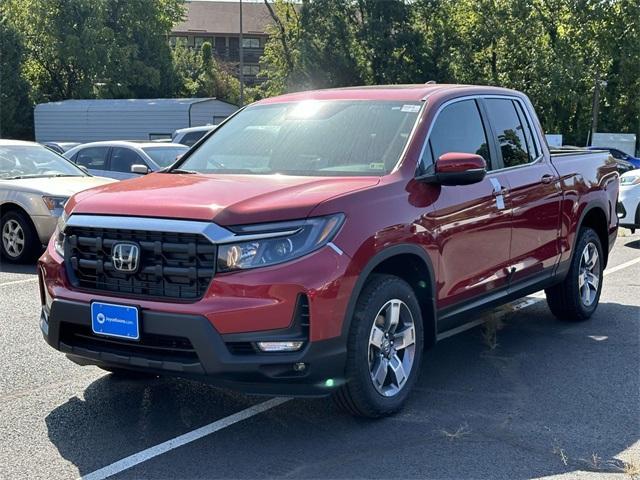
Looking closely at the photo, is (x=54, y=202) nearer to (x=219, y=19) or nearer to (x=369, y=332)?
(x=369, y=332)

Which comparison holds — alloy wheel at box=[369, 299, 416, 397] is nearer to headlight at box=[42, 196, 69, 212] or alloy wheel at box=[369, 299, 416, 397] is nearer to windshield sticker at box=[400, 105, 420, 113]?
windshield sticker at box=[400, 105, 420, 113]

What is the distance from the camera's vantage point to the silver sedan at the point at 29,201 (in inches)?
374

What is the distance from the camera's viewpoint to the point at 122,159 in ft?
44.9

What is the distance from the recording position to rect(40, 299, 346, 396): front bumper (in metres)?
3.74

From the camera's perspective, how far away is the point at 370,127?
4980mm

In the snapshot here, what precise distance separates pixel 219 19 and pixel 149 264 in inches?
2954

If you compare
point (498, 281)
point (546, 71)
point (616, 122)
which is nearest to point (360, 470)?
point (498, 281)

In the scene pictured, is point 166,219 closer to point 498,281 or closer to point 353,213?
point 353,213

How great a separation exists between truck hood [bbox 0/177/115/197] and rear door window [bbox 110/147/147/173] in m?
3.24

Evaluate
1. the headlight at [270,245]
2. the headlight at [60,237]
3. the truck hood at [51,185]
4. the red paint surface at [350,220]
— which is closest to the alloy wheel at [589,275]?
the red paint surface at [350,220]

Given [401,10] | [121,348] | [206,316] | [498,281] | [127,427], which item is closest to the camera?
[206,316]

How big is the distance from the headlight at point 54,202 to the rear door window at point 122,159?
3.96 m

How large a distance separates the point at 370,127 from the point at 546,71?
Result: 109 ft

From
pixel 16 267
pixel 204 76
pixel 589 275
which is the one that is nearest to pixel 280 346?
pixel 589 275
